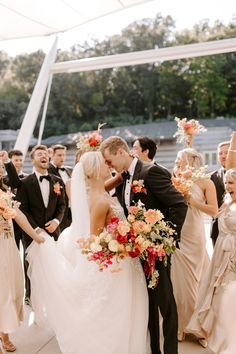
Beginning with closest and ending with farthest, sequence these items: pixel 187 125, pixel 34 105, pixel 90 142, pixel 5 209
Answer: pixel 5 209 → pixel 90 142 → pixel 187 125 → pixel 34 105

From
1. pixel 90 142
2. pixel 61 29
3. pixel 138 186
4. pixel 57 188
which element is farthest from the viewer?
pixel 61 29

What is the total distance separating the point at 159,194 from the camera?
3109 mm

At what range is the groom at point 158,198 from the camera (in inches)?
122

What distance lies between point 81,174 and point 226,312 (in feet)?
4.77

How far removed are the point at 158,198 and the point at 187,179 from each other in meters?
0.61

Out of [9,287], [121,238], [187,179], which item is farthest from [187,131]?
[9,287]

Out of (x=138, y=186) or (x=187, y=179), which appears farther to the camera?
(x=187, y=179)

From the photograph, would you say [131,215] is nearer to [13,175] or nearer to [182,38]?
[13,175]

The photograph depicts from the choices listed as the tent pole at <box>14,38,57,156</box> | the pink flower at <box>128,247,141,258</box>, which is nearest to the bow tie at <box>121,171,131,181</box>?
the pink flower at <box>128,247,141,258</box>

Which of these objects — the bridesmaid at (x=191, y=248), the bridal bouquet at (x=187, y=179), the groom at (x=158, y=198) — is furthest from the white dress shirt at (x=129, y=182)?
the bridesmaid at (x=191, y=248)

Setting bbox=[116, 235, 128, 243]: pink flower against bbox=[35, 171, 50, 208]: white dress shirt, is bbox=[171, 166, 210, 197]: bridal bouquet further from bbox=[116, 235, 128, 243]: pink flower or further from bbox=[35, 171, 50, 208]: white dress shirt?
bbox=[35, 171, 50, 208]: white dress shirt

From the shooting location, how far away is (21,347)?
3715 millimetres

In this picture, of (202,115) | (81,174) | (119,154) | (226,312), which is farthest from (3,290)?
(202,115)

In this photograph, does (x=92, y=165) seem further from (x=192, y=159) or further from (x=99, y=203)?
(x=192, y=159)
